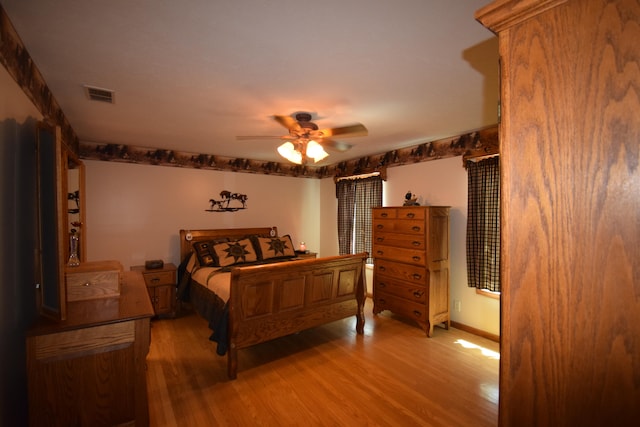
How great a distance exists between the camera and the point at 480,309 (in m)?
3.38

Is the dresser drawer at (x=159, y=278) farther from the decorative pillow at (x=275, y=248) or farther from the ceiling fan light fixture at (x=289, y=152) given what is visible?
the ceiling fan light fixture at (x=289, y=152)

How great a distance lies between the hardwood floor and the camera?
2025 millimetres

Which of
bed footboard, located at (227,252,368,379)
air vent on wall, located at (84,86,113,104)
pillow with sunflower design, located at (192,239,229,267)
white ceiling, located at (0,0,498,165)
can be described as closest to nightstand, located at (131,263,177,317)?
pillow with sunflower design, located at (192,239,229,267)

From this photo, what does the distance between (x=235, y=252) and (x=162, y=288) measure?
1.03 meters

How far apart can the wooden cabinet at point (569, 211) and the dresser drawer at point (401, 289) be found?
9.39ft

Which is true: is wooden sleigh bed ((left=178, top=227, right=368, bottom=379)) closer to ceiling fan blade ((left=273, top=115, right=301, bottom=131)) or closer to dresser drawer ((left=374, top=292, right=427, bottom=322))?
dresser drawer ((left=374, top=292, right=427, bottom=322))

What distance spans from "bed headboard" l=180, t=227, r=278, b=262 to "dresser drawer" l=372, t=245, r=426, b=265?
2.05m

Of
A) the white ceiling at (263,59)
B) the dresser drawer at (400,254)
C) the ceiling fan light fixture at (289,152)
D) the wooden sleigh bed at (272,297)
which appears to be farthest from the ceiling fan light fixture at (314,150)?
the dresser drawer at (400,254)

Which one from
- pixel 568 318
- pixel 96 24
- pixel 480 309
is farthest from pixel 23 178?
pixel 480 309

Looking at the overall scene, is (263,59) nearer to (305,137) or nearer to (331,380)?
(305,137)

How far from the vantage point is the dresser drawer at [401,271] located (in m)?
3.37

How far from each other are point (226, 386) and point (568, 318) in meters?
2.54

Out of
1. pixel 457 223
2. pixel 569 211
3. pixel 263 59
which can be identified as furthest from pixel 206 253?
pixel 569 211

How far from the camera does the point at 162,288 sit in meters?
3.77
